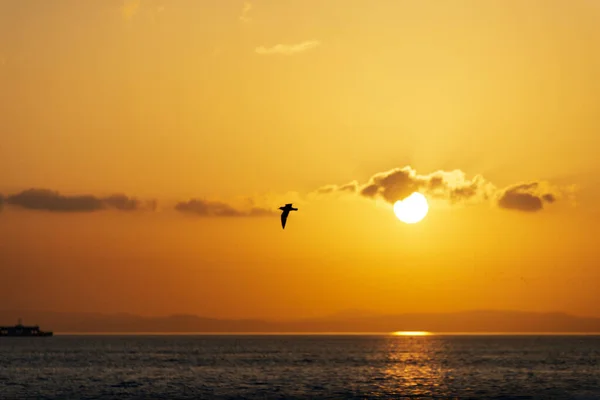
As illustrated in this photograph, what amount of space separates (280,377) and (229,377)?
8.73 meters

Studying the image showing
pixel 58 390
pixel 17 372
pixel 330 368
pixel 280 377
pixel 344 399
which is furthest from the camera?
pixel 330 368

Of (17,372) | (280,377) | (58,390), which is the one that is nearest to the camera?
(58,390)

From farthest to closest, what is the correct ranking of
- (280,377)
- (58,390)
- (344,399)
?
(280,377)
(58,390)
(344,399)

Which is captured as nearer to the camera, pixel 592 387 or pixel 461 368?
pixel 592 387

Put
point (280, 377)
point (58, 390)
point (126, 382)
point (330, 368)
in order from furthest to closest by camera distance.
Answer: point (330, 368) < point (280, 377) < point (126, 382) < point (58, 390)

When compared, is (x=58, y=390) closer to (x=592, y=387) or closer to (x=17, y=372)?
(x=17, y=372)

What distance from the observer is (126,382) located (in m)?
147

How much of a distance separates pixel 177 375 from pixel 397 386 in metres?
46.5

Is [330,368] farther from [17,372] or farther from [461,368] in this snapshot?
[17,372]

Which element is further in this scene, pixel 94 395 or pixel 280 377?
pixel 280 377

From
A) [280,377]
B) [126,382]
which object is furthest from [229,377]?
[126,382]

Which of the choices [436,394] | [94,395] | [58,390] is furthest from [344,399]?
[58,390]

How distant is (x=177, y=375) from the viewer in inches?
6560

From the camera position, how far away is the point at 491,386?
140125 millimetres
